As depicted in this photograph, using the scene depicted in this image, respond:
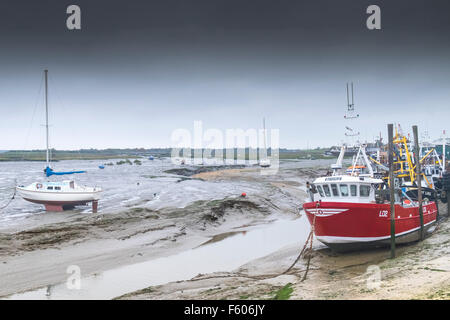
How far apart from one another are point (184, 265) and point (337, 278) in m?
7.43

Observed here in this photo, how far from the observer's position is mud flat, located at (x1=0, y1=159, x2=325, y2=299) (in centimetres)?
1658

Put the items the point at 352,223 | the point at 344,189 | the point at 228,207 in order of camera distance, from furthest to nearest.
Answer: the point at 228,207, the point at 344,189, the point at 352,223

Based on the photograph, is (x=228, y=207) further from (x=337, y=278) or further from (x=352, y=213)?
(x=337, y=278)

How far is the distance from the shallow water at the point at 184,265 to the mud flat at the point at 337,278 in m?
1.00

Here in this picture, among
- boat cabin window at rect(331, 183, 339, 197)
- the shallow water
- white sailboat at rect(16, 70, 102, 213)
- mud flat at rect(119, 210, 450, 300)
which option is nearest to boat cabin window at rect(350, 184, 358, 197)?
boat cabin window at rect(331, 183, 339, 197)

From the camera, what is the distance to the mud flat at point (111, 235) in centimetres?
1658

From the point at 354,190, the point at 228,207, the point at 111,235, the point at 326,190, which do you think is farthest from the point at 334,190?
the point at 228,207

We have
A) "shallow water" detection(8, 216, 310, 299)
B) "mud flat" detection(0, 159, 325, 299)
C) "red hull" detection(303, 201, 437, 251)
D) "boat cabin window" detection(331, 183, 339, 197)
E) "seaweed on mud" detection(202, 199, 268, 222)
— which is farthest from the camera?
"seaweed on mud" detection(202, 199, 268, 222)

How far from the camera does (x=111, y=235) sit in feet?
76.6

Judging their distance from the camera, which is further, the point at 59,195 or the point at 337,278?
the point at 59,195

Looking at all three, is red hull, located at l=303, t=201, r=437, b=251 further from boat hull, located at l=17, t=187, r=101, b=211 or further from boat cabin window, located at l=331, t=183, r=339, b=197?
A: boat hull, located at l=17, t=187, r=101, b=211

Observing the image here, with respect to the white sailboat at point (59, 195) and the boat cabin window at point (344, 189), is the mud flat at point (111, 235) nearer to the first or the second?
the white sailboat at point (59, 195)

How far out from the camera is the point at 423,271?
1201 cm

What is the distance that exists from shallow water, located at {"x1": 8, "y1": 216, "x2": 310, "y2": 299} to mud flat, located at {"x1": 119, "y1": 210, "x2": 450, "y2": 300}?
3.27ft
